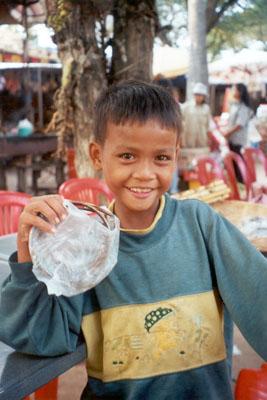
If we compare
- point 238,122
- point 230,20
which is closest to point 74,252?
point 238,122

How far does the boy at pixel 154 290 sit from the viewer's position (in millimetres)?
1124

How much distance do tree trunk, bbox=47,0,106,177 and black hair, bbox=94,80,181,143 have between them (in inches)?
120

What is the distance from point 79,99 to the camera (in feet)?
14.1

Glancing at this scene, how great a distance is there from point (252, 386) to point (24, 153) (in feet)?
22.2

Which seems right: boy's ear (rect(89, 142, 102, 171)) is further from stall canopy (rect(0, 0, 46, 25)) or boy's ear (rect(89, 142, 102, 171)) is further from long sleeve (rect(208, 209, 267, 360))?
stall canopy (rect(0, 0, 46, 25))

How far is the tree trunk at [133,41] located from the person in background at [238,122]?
425cm

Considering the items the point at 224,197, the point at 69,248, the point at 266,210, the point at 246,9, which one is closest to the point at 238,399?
the point at 69,248

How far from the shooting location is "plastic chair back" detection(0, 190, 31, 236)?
3.00 meters

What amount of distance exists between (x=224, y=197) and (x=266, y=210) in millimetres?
354

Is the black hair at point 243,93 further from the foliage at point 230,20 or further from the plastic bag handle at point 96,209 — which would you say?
the plastic bag handle at point 96,209

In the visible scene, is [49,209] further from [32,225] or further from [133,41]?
[133,41]

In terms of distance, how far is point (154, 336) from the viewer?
46.2 inches

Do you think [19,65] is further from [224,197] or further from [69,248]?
[69,248]

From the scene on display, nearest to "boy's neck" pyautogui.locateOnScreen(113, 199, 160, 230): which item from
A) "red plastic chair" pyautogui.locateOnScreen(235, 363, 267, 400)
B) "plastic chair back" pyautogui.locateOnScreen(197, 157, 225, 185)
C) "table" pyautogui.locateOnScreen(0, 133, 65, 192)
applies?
"red plastic chair" pyautogui.locateOnScreen(235, 363, 267, 400)
